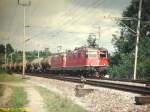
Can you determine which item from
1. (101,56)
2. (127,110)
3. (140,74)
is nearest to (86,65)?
(101,56)

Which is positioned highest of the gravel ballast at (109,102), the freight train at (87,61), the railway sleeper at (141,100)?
the freight train at (87,61)

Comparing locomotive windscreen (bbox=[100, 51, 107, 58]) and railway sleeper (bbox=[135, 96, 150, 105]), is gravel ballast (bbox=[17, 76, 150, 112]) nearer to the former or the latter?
railway sleeper (bbox=[135, 96, 150, 105])

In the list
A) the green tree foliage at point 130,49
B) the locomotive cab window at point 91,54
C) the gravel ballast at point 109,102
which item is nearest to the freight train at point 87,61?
the locomotive cab window at point 91,54

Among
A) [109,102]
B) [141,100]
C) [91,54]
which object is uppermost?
[91,54]

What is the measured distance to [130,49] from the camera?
6462cm

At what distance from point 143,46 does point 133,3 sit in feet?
67.5

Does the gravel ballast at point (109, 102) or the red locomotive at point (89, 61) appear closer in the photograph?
the gravel ballast at point (109, 102)

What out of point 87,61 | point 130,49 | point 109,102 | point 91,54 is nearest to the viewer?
point 109,102

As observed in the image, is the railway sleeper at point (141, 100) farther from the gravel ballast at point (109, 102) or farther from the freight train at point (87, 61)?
the freight train at point (87, 61)

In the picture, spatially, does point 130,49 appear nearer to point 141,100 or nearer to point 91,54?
point 91,54

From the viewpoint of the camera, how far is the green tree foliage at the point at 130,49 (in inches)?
1861

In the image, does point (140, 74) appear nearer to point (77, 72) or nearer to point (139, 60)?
point (139, 60)

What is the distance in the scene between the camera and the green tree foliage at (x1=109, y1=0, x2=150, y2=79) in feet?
155

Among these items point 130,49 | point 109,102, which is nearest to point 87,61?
point 130,49
